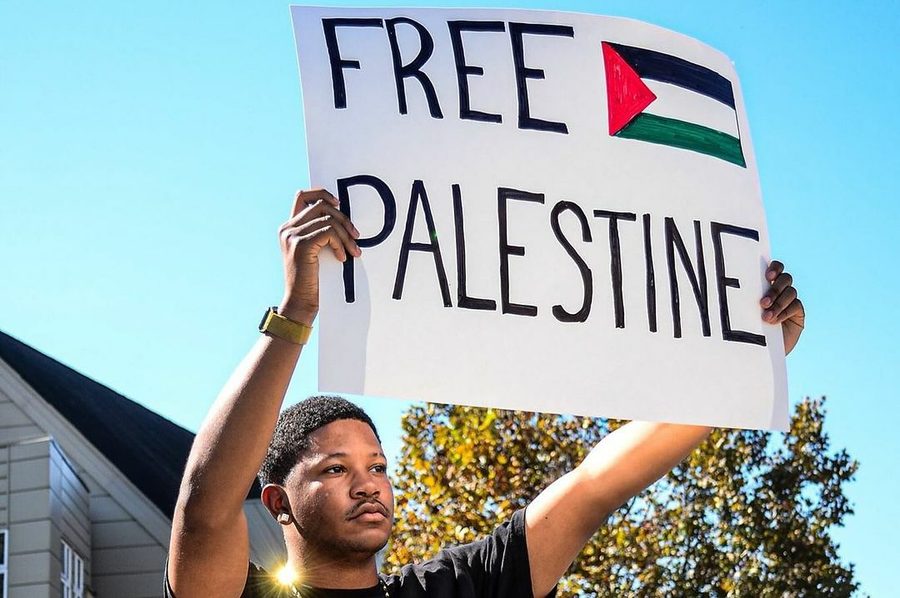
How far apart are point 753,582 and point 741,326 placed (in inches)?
485

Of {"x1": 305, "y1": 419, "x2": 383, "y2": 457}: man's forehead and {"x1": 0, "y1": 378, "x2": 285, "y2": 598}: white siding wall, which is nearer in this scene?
{"x1": 305, "y1": 419, "x2": 383, "y2": 457}: man's forehead

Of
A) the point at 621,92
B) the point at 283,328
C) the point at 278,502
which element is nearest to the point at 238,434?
the point at 283,328

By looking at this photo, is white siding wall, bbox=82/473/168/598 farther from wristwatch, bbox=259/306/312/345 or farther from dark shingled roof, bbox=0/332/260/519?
wristwatch, bbox=259/306/312/345

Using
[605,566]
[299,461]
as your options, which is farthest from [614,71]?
[605,566]

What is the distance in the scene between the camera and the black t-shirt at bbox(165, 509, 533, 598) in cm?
322

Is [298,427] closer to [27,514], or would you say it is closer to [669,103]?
[669,103]

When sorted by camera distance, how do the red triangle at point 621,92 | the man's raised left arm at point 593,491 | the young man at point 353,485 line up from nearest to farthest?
the young man at point 353,485 < the man's raised left arm at point 593,491 < the red triangle at point 621,92

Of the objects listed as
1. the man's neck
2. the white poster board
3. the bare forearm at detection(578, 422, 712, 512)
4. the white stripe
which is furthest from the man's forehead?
the white stripe

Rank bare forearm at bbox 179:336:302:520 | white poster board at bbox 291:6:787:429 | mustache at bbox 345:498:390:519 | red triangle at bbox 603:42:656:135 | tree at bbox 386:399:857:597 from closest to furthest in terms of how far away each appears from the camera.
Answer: bare forearm at bbox 179:336:302:520 < white poster board at bbox 291:6:787:429 < mustache at bbox 345:498:390:519 < red triangle at bbox 603:42:656:135 < tree at bbox 386:399:857:597

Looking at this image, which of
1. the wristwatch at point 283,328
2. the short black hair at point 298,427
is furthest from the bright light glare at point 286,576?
the wristwatch at point 283,328

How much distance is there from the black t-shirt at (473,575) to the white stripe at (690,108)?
118 centimetres

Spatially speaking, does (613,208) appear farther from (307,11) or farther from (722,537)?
(722,537)

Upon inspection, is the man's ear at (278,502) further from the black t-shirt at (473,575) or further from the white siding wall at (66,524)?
the white siding wall at (66,524)

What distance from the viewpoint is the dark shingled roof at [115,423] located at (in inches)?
653
